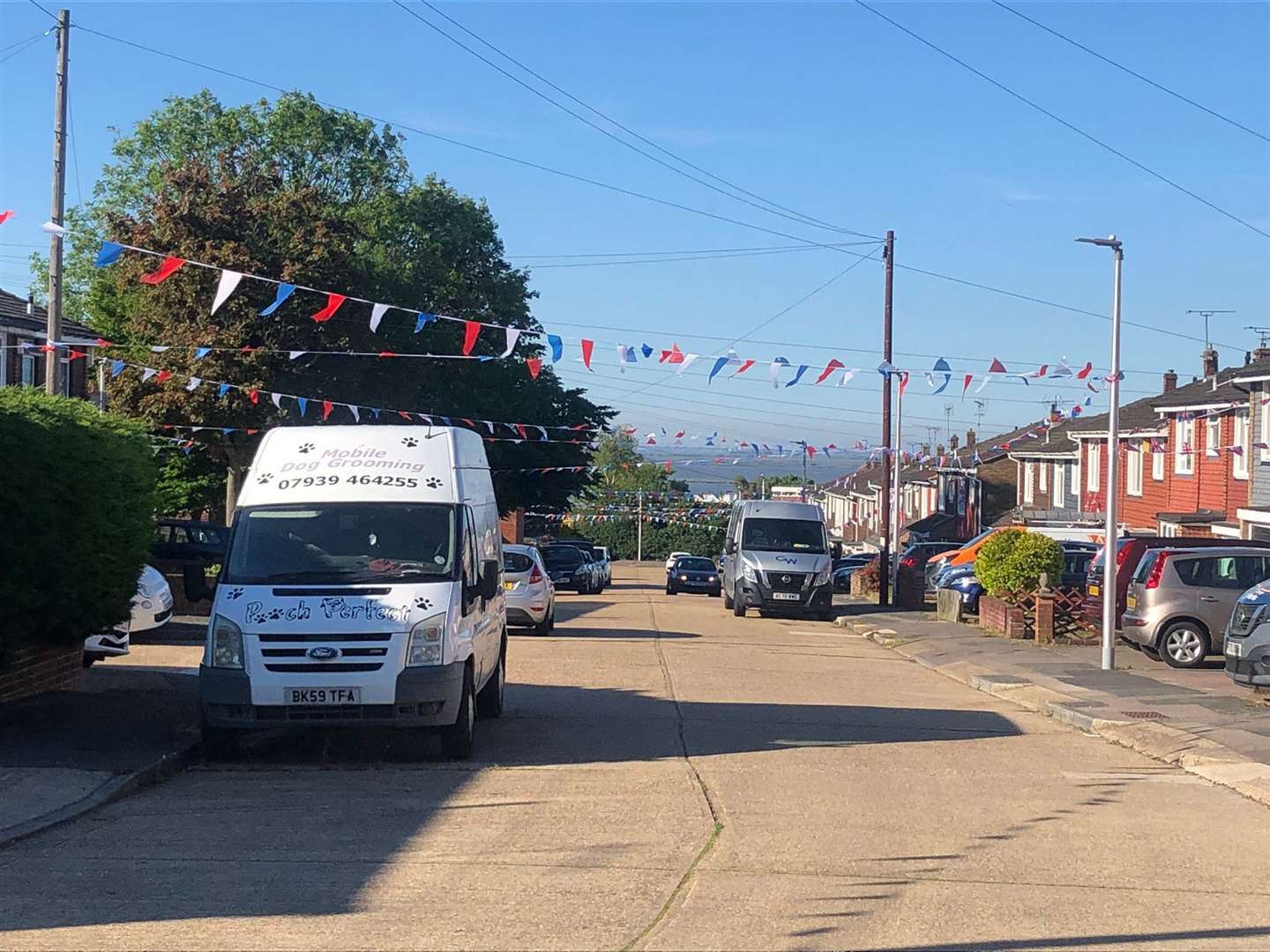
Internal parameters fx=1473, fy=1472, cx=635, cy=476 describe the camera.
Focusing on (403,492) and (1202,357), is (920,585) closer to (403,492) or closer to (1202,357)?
(1202,357)

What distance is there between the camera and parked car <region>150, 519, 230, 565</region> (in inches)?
1051

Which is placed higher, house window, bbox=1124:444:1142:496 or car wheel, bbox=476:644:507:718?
house window, bbox=1124:444:1142:496

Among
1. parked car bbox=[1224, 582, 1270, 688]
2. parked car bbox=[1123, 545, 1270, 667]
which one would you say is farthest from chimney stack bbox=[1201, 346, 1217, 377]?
parked car bbox=[1224, 582, 1270, 688]

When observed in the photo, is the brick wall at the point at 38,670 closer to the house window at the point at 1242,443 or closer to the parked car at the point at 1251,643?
the parked car at the point at 1251,643

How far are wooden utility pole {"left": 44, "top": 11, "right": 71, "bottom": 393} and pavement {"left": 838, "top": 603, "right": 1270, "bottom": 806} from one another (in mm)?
13443

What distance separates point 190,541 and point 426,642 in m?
17.4

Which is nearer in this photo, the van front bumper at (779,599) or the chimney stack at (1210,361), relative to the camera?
the van front bumper at (779,599)

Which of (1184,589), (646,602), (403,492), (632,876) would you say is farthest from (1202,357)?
(632,876)

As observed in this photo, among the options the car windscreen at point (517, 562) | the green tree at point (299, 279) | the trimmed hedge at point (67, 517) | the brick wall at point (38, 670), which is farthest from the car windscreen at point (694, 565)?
the trimmed hedge at point (67, 517)

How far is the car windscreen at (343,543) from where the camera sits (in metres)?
11.6

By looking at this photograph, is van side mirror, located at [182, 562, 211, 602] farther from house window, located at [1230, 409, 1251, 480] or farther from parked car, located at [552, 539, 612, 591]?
parked car, located at [552, 539, 612, 591]

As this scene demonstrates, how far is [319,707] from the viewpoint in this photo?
10891 mm

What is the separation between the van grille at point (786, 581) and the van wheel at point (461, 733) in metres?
20.8

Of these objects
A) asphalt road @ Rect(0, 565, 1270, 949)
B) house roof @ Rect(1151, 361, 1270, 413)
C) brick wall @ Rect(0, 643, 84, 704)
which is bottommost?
asphalt road @ Rect(0, 565, 1270, 949)
